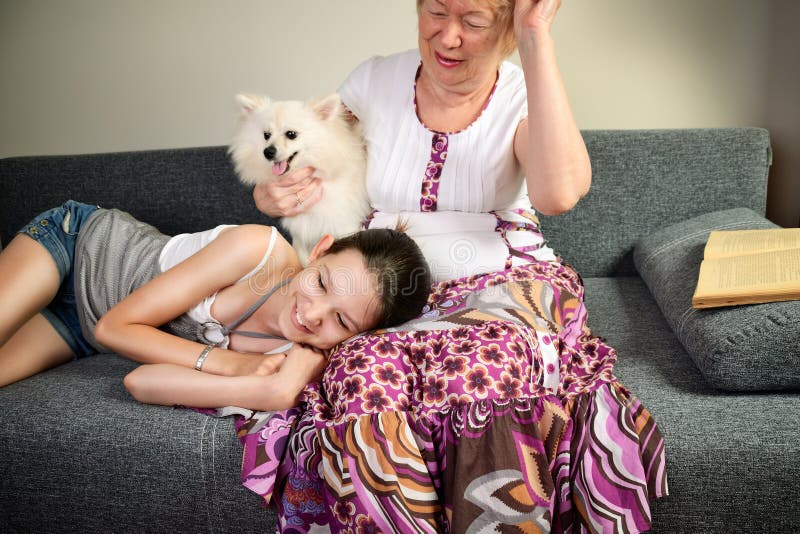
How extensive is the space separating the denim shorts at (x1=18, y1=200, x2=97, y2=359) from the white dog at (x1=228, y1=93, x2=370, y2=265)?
521 millimetres

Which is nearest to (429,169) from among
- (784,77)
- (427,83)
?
(427,83)

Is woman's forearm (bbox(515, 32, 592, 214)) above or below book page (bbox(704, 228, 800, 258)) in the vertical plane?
above

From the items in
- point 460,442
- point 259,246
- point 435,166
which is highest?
point 435,166

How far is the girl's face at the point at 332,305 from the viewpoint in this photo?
1321 mm

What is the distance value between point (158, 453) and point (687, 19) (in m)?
2.10

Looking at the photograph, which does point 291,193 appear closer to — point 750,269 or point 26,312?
point 26,312

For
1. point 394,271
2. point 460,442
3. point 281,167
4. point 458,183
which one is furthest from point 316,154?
point 460,442

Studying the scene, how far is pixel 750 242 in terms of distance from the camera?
1.54m

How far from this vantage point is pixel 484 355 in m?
1.18

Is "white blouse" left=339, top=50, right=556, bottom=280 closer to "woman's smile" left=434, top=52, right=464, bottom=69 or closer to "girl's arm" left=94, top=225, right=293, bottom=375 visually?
"woman's smile" left=434, top=52, right=464, bottom=69

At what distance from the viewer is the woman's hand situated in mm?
1699

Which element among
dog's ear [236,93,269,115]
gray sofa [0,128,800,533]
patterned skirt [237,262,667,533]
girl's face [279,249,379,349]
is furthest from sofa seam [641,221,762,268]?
dog's ear [236,93,269,115]

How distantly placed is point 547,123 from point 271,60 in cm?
135

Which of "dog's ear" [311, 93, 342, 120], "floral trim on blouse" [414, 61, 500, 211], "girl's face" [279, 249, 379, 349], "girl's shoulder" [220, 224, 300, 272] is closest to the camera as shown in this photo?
"girl's face" [279, 249, 379, 349]
